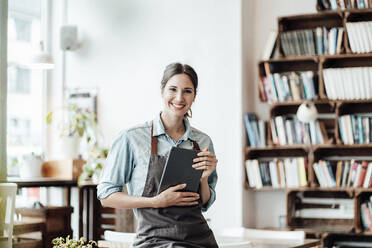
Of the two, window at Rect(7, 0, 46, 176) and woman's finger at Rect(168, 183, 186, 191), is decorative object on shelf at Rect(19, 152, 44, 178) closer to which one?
window at Rect(7, 0, 46, 176)

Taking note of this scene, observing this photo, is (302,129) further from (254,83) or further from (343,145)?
(254,83)

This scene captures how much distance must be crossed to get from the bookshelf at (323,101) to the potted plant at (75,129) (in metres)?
1.76

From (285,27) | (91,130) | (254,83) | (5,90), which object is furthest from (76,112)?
(5,90)

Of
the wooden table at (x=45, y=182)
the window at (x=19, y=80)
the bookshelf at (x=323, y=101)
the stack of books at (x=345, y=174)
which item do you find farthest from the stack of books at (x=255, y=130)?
the window at (x=19, y=80)

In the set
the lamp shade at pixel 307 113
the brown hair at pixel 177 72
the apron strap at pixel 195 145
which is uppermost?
the lamp shade at pixel 307 113

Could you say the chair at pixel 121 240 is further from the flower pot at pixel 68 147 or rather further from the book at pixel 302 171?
the flower pot at pixel 68 147

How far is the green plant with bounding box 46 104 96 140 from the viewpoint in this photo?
5.68 meters

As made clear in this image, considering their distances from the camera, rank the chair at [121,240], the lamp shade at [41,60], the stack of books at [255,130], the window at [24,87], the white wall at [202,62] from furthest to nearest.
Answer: the window at [24,87], the lamp shade at [41,60], the white wall at [202,62], the stack of books at [255,130], the chair at [121,240]

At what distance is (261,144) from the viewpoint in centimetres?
494

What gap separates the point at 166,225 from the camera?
1612 millimetres

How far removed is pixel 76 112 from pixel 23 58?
2.67 feet

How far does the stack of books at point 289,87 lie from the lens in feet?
15.7

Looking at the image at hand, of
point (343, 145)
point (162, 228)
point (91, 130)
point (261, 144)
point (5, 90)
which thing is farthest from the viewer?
point (91, 130)

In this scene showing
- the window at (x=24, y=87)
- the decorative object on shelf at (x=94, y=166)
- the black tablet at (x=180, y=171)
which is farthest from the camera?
the window at (x=24, y=87)
